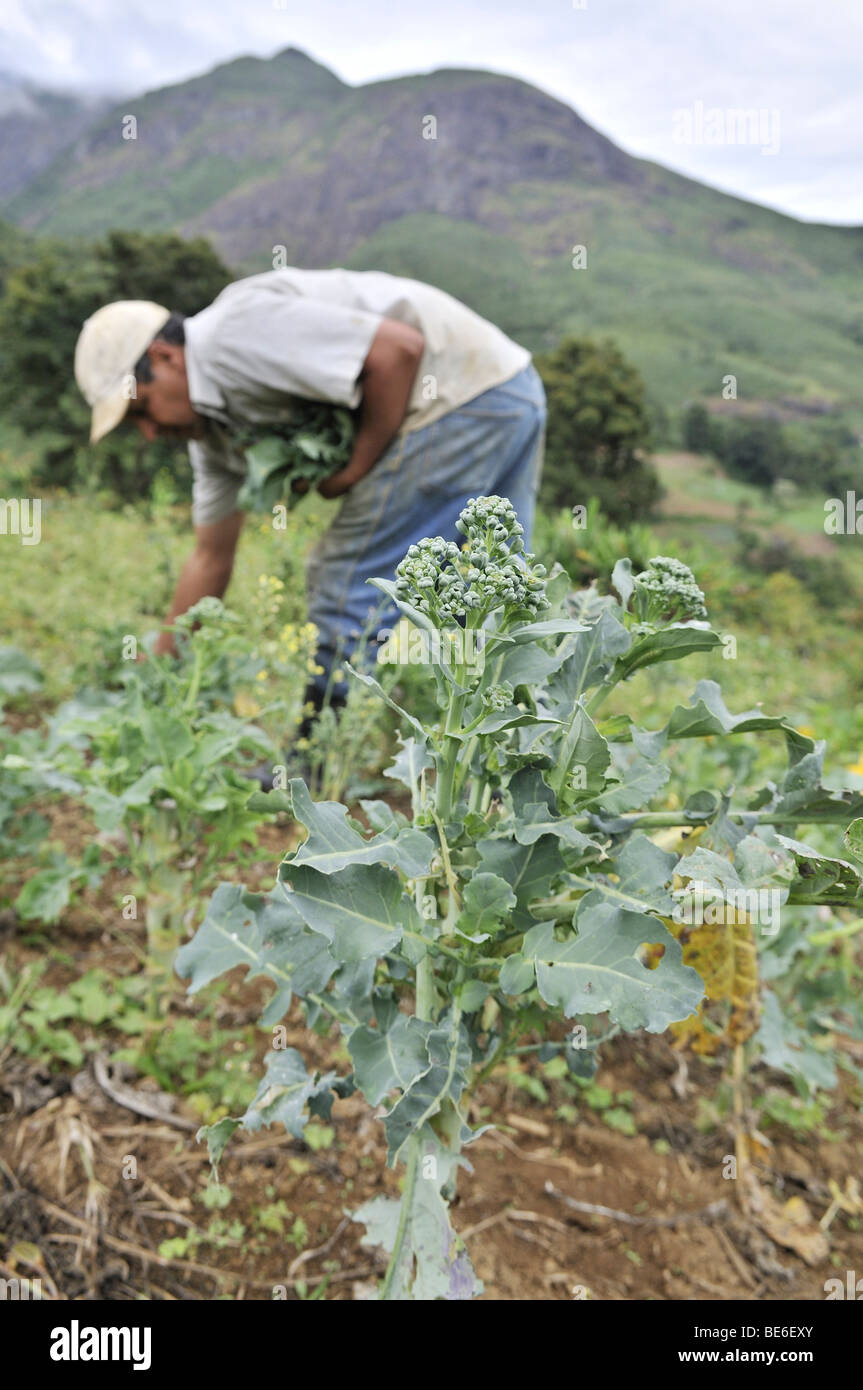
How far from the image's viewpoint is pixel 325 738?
2.53 meters

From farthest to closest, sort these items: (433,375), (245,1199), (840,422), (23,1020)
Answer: (840,422), (433,375), (23,1020), (245,1199)

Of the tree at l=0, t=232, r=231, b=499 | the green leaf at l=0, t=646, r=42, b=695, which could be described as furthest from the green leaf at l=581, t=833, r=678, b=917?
the tree at l=0, t=232, r=231, b=499

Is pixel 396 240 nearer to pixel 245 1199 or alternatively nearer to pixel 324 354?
pixel 324 354

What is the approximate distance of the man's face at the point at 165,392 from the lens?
281 centimetres

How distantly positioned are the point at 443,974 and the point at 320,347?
2.20 metres

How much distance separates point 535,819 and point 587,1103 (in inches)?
54.3

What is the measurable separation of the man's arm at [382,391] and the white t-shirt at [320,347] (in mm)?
43

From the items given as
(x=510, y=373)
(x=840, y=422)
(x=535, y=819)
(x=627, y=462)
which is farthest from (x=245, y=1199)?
(x=840, y=422)

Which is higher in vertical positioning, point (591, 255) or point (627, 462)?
point (591, 255)

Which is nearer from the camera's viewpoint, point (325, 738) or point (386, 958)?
point (386, 958)

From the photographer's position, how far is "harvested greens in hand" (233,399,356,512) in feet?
9.23

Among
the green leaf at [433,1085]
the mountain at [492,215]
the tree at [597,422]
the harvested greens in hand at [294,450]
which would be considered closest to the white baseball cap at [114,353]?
the harvested greens in hand at [294,450]

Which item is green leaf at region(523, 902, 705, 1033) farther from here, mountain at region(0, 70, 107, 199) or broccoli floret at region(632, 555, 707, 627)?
mountain at region(0, 70, 107, 199)

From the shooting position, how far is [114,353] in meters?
2.79
